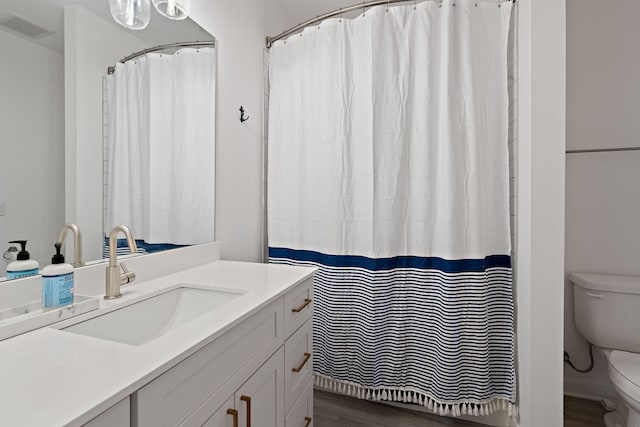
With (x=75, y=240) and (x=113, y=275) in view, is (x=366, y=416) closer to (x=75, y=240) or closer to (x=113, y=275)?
(x=113, y=275)

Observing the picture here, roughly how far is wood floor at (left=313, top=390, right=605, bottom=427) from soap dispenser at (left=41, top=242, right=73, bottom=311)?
1365 millimetres

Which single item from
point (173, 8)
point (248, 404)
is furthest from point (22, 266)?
point (173, 8)

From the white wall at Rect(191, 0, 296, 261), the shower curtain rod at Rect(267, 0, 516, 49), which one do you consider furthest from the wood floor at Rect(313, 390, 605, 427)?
the shower curtain rod at Rect(267, 0, 516, 49)

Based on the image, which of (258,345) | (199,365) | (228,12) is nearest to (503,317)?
(258,345)

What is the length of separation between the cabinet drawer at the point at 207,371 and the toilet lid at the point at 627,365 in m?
1.49

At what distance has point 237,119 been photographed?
5.68 feet

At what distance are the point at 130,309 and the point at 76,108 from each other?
63 centimetres

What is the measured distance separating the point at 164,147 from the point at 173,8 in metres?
0.53

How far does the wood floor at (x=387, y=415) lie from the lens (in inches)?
64.6

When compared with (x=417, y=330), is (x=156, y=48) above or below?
above

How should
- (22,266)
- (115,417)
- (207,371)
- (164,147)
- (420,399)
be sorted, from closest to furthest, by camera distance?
(115,417) < (207,371) < (22,266) < (164,147) < (420,399)

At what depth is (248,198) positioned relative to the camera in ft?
6.07

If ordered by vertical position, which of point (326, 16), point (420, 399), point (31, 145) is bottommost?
point (420, 399)

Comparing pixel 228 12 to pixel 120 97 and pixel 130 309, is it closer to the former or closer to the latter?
pixel 120 97
